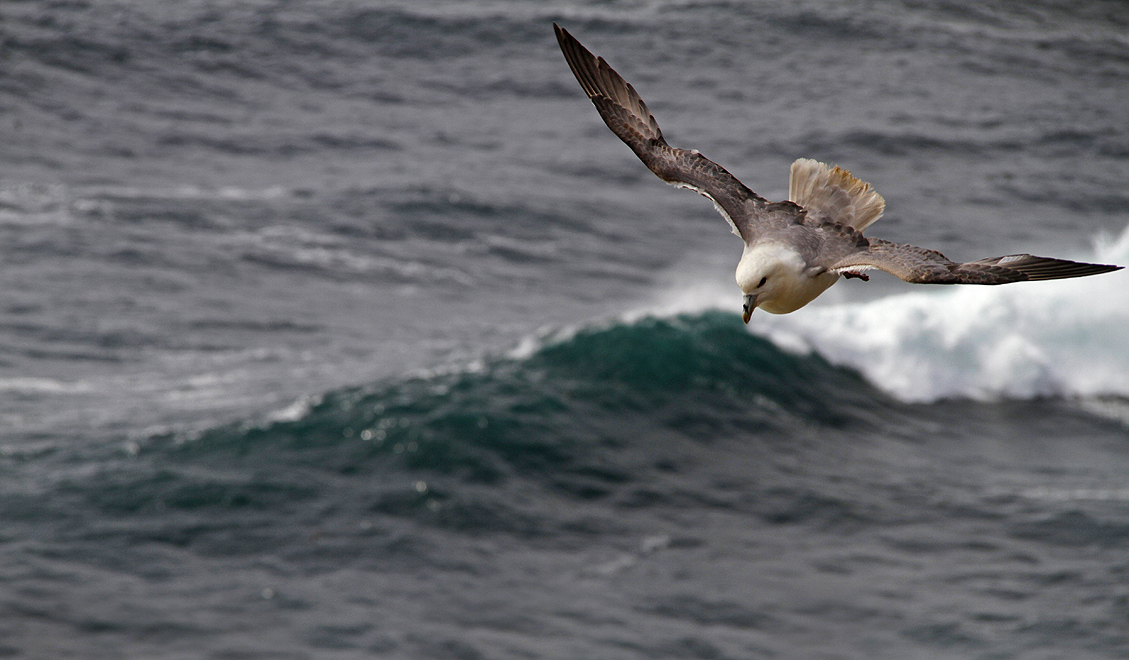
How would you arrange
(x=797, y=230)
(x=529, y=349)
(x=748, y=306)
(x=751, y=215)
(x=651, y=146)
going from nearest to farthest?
(x=748, y=306) < (x=797, y=230) < (x=751, y=215) < (x=651, y=146) < (x=529, y=349)

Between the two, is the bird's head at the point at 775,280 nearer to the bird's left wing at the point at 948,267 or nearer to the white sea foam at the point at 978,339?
the bird's left wing at the point at 948,267

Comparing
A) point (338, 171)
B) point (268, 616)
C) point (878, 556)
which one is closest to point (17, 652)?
point (268, 616)

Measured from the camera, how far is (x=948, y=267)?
311 inches

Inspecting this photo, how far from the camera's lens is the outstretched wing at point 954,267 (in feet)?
24.7

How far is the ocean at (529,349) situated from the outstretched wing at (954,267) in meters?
14.3

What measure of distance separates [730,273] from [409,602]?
1584 centimetres

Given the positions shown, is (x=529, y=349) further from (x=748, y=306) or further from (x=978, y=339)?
(x=748, y=306)

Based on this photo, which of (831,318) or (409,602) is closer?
(409,602)

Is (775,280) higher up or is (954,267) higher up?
(954,267)

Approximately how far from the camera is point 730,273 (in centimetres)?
3422

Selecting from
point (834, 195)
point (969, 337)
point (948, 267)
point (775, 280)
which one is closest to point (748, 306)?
point (775, 280)

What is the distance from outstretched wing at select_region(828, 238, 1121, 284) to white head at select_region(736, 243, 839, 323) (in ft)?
0.62

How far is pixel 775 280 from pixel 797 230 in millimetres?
932

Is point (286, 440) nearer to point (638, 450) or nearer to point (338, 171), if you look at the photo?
point (638, 450)
